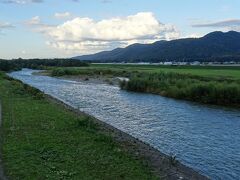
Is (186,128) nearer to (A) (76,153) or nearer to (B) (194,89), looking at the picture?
(A) (76,153)

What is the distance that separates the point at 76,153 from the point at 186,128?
14.9 m

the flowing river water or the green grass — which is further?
the flowing river water

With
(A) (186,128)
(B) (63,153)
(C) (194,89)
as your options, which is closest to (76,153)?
(B) (63,153)

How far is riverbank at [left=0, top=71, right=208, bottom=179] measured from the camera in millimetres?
15818

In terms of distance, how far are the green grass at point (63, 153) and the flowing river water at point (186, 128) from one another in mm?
4012

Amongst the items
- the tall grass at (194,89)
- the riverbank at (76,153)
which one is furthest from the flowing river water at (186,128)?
the tall grass at (194,89)

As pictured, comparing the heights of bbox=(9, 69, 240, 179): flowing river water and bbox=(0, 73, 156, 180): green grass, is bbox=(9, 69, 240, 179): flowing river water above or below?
below

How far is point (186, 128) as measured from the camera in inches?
1252

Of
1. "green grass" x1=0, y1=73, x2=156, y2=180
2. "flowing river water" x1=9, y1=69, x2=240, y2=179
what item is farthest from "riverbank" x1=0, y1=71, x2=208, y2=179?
"flowing river water" x1=9, y1=69, x2=240, y2=179

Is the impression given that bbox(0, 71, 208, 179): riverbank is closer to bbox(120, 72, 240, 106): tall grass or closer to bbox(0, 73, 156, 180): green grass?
bbox(0, 73, 156, 180): green grass

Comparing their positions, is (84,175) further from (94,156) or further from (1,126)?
(1,126)

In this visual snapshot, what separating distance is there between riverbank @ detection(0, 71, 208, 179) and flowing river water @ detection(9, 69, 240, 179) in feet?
6.64

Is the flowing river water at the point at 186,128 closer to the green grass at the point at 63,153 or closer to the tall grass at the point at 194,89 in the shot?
the tall grass at the point at 194,89

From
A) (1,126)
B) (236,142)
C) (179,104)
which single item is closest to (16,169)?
(1,126)
